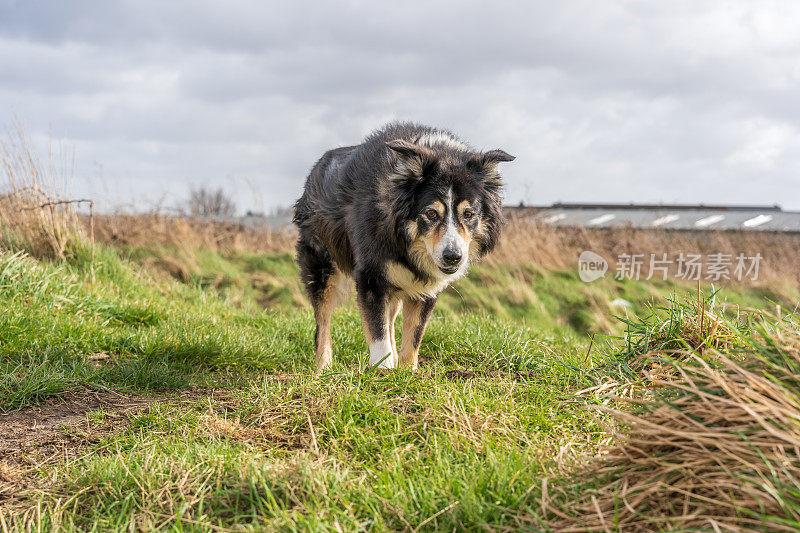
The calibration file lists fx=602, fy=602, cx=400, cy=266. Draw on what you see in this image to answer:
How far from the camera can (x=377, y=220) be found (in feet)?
14.5

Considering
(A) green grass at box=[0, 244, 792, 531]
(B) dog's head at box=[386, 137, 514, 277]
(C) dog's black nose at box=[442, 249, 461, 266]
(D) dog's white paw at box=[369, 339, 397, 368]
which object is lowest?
(A) green grass at box=[0, 244, 792, 531]

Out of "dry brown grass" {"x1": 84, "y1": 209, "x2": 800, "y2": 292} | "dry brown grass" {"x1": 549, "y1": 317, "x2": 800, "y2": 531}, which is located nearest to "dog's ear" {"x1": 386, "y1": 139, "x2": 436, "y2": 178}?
"dry brown grass" {"x1": 549, "y1": 317, "x2": 800, "y2": 531}

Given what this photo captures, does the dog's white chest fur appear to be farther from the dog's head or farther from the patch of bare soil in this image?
the patch of bare soil

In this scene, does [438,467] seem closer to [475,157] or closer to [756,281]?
[475,157]

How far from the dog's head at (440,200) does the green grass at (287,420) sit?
2.74 feet

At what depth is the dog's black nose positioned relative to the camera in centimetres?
397

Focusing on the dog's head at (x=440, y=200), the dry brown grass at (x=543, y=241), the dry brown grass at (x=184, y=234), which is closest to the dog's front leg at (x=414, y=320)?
the dog's head at (x=440, y=200)

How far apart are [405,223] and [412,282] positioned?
51 cm

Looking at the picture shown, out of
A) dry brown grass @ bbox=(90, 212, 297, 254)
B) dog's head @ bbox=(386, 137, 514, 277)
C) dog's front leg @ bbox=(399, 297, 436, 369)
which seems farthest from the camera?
dry brown grass @ bbox=(90, 212, 297, 254)

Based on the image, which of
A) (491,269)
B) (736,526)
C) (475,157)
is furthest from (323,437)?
(491,269)

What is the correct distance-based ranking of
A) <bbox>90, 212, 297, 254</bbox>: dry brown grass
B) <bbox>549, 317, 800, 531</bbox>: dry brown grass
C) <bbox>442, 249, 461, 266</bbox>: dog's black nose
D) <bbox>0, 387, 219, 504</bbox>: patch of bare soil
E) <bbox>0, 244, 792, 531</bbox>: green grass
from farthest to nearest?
<bbox>90, 212, 297, 254</bbox>: dry brown grass, <bbox>442, 249, 461, 266</bbox>: dog's black nose, <bbox>0, 387, 219, 504</bbox>: patch of bare soil, <bbox>0, 244, 792, 531</bbox>: green grass, <bbox>549, 317, 800, 531</bbox>: dry brown grass

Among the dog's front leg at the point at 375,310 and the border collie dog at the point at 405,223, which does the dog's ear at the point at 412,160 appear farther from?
the dog's front leg at the point at 375,310

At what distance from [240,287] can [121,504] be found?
7.71m

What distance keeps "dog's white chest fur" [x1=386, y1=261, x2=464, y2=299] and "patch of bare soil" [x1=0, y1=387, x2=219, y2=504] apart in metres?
1.55
